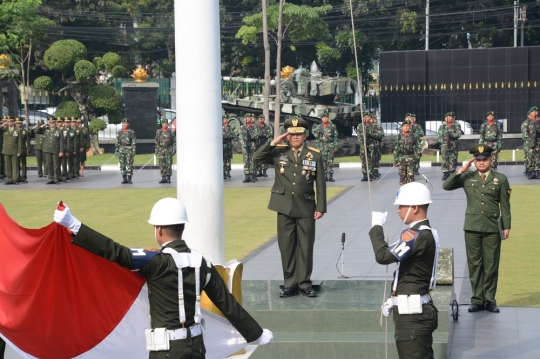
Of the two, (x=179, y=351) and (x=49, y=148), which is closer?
(x=179, y=351)

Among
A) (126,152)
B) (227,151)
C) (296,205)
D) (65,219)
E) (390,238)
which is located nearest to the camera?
(65,219)

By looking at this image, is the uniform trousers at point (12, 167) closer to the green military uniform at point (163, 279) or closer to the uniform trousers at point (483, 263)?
the uniform trousers at point (483, 263)

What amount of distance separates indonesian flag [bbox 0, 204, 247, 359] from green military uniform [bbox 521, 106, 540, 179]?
59.1 feet

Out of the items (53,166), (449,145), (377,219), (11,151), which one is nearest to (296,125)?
(377,219)

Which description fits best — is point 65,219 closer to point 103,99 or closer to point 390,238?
point 390,238

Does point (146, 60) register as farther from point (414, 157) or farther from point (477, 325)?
point (477, 325)

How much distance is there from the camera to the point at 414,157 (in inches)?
843

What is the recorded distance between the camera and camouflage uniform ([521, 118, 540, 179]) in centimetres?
2270

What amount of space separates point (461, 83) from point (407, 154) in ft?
40.4

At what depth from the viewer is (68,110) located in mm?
33938

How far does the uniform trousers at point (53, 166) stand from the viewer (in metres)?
24.8

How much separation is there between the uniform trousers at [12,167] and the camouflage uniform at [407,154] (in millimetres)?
9942

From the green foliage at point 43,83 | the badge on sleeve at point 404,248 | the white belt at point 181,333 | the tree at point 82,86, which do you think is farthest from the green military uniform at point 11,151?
the white belt at point 181,333

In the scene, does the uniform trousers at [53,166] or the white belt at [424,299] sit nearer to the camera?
the white belt at [424,299]
